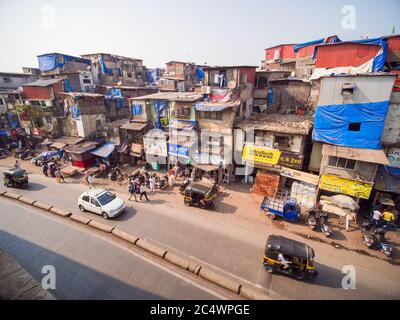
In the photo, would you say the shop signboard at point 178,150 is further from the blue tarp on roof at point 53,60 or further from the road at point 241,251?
the blue tarp on roof at point 53,60

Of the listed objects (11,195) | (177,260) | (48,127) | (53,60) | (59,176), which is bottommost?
(11,195)

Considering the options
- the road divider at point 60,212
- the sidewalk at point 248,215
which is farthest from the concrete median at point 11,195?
the road divider at point 60,212

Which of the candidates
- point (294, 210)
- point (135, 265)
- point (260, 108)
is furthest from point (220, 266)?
point (260, 108)

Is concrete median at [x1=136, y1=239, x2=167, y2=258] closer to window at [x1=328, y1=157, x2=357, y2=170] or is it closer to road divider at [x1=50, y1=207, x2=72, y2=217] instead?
road divider at [x1=50, y1=207, x2=72, y2=217]

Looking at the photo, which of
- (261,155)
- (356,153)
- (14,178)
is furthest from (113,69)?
(356,153)

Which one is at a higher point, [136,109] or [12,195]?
[136,109]

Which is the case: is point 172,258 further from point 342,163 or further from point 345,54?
point 345,54

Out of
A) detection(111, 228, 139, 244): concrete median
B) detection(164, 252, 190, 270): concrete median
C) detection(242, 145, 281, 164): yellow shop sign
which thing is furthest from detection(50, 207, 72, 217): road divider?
detection(242, 145, 281, 164): yellow shop sign
